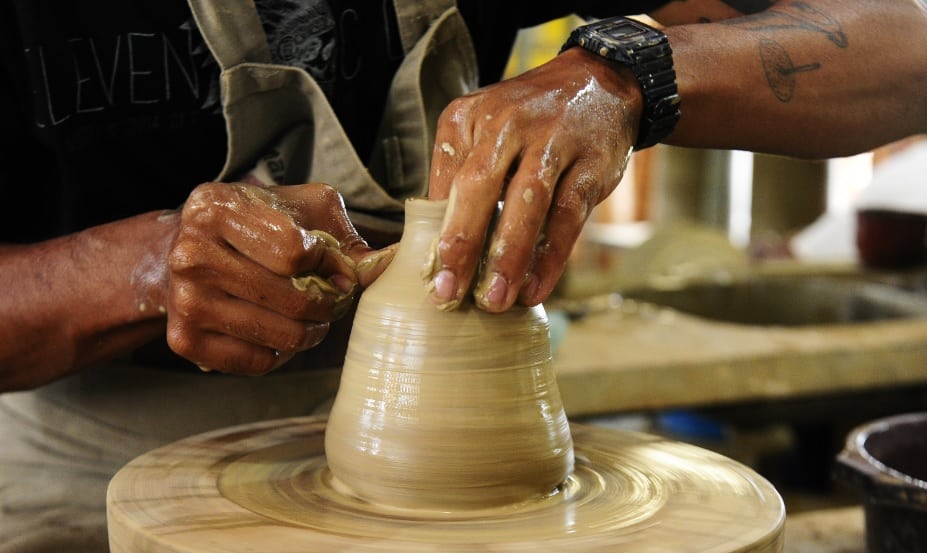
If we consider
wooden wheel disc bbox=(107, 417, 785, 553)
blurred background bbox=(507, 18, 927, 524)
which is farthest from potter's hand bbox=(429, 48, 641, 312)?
blurred background bbox=(507, 18, 927, 524)

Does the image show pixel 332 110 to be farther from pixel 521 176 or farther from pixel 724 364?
pixel 724 364

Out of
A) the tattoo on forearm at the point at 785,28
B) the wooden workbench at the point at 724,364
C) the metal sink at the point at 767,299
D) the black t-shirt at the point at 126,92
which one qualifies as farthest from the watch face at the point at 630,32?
the metal sink at the point at 767,299

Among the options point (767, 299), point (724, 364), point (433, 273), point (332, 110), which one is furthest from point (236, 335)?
point (767, 299)

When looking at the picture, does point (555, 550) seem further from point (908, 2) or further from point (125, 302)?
point (908, 2)

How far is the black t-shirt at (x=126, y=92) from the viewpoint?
5.02 ft

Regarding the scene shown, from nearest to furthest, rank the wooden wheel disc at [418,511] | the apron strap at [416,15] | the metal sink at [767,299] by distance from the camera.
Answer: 1. the wooden wheel disc at [418,511]
2. the apron strap at [416,15]
3. the metal sink at [767,299]

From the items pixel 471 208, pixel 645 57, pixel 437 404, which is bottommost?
pixel 437 404

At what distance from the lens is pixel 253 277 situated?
124cm

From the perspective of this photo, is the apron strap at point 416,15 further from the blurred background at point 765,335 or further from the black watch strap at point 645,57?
the blurred background at point 765,335

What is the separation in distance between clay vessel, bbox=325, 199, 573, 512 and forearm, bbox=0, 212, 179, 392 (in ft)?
1.17

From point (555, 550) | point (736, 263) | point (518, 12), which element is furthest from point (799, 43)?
point (736, 263)

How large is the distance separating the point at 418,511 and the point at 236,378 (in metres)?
0.66

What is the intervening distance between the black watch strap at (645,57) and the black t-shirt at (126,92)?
1.47ft

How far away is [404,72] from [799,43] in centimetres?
59
